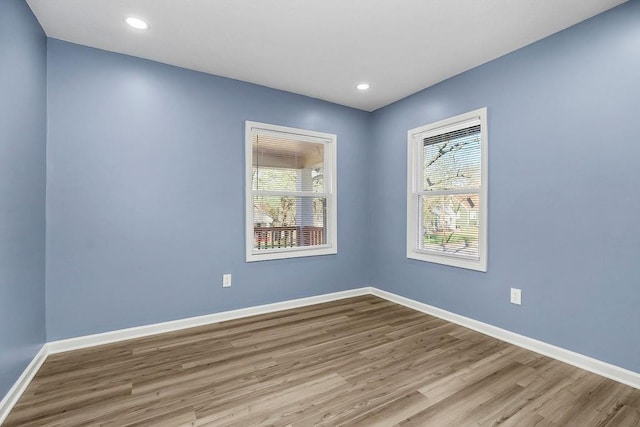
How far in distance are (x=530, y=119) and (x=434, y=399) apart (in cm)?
237

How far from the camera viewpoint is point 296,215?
3.89 meters

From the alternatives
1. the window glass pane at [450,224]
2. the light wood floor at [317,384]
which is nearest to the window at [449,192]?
the window glass pane at [450,224]

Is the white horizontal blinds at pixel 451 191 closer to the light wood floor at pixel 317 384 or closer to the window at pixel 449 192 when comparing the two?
the window at pixel 449 192

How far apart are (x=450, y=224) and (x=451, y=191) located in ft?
1.23

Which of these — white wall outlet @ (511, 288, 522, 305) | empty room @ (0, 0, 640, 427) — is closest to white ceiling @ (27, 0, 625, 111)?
empty room @ (0, 0, 640, 427)

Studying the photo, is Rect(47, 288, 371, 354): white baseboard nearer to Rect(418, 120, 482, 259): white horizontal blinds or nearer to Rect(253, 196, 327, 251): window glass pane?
Rect(253, 196, 327, 251): window glass pane

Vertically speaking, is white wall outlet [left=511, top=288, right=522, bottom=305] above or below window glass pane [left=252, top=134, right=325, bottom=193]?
below

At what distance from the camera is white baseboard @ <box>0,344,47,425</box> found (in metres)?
1.71

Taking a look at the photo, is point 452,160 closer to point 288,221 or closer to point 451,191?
point 451,191

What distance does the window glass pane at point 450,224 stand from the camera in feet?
10.2

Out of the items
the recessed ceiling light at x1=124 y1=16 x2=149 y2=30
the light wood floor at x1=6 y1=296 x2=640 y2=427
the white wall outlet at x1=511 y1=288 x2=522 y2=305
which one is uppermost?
the recessed ceiling light at x1=124 y1=16 x2=149 y2=30

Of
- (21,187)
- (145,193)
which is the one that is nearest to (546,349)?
(145,193)

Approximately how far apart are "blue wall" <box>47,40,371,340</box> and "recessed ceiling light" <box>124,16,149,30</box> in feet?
1.75

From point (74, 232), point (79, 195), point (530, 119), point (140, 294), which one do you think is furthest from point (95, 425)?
point (530, 119)
